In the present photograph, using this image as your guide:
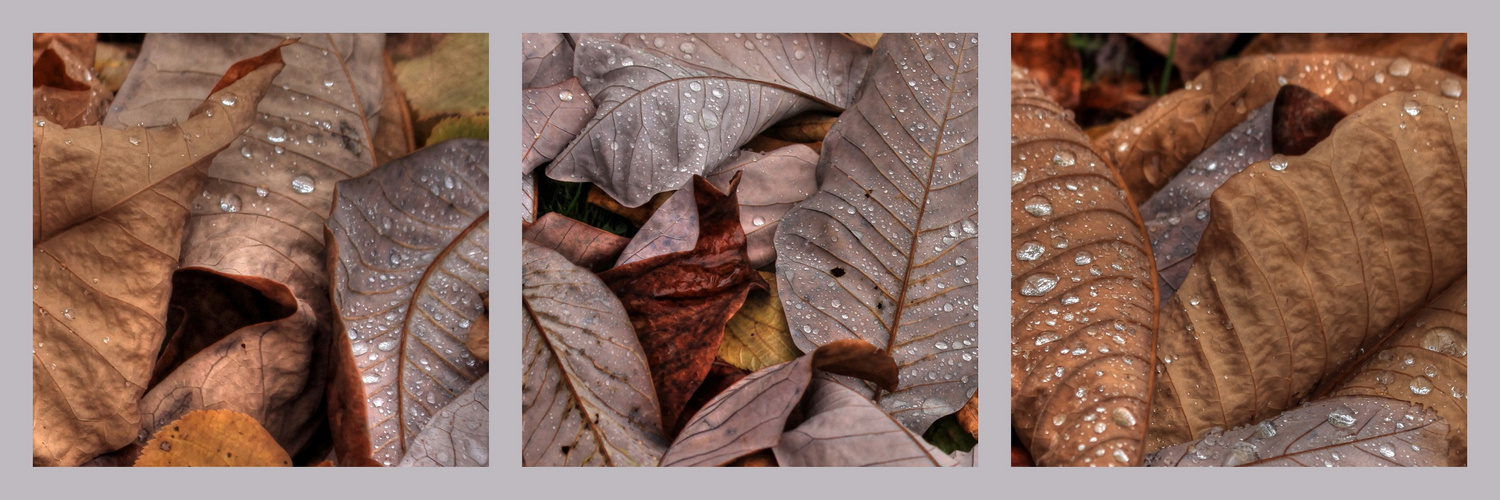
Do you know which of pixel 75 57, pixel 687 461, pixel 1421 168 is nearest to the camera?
pixel 687 461

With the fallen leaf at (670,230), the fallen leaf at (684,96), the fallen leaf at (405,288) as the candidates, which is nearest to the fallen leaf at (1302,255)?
the fallen leaf at (684,96)

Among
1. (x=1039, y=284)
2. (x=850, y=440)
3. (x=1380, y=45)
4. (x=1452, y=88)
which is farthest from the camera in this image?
(x=1380, y=45)

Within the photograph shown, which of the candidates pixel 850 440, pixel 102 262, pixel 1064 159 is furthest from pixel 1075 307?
pixel 102 262

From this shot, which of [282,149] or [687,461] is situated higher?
[282,149]

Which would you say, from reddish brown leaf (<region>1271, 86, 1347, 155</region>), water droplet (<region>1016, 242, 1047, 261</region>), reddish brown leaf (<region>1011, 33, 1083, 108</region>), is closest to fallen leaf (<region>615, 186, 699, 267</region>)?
water droplet (<region>1016, 242, 1047, 261</region>)

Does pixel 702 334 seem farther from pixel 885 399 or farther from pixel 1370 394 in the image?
pixel 1370 394

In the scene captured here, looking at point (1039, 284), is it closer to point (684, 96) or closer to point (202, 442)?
point (684, 96)

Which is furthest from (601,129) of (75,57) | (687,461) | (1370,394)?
(1370,394)
